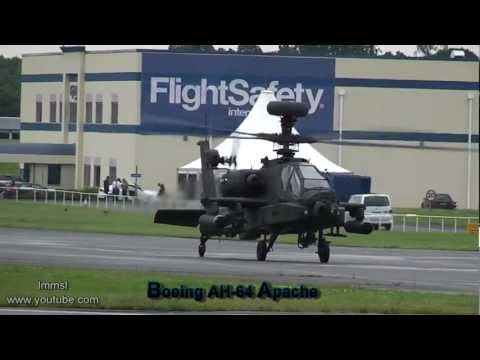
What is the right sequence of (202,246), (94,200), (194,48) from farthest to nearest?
(202,246)
(94,200)
(194,48)

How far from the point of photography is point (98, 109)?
73.6ft

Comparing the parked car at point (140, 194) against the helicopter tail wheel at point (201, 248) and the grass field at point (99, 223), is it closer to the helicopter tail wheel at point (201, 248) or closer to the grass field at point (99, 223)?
the grass field at point (99, 223)

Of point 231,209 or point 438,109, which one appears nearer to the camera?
point 438,109

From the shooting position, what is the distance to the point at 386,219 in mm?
25828

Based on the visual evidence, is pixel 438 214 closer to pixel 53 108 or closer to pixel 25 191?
pixel 53 108

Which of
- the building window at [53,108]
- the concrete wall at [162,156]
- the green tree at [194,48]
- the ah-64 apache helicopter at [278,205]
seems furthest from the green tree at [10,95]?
the ah-64 apache helicopter at [278,205]

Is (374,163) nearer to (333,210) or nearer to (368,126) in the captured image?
(368,126)

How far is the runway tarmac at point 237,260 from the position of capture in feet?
73.6

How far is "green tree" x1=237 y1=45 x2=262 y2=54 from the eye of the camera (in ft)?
62.1

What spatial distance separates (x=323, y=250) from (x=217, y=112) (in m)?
3.98

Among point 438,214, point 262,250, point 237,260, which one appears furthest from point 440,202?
point 262,250
